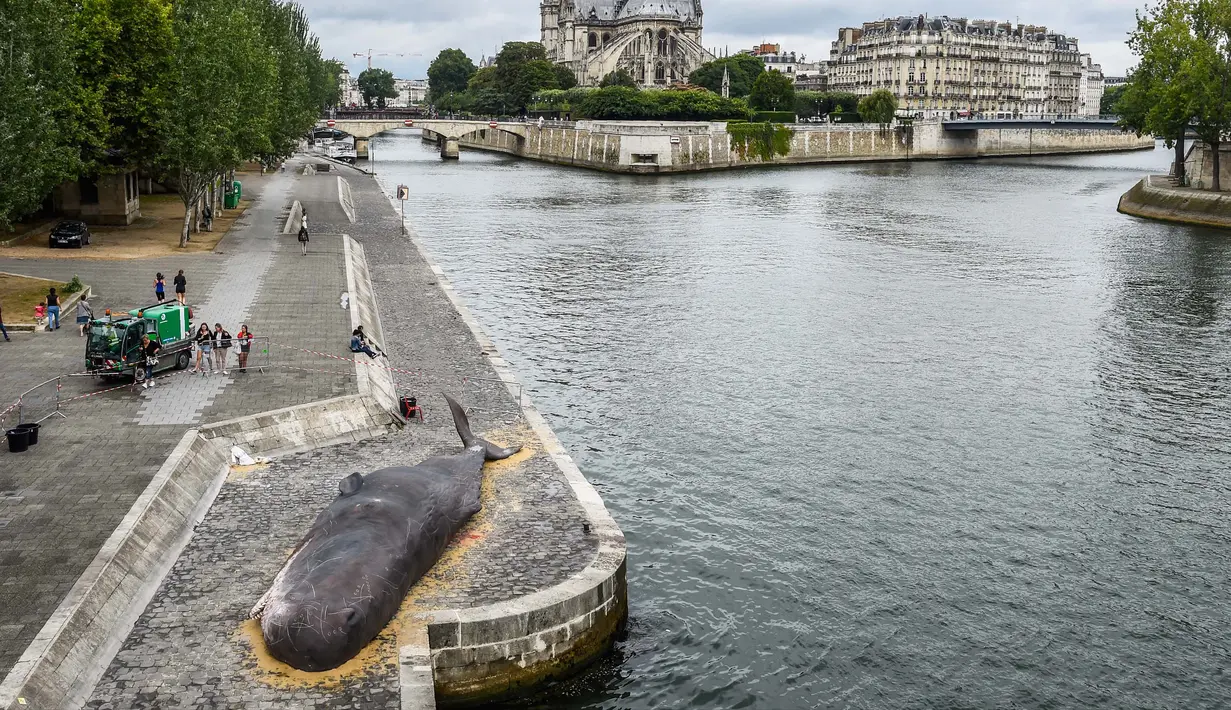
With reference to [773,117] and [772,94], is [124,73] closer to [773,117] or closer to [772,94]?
[773,117]

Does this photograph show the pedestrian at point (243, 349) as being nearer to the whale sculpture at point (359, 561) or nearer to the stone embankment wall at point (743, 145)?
the whale sculpture at point (359, 561)

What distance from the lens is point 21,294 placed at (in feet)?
127

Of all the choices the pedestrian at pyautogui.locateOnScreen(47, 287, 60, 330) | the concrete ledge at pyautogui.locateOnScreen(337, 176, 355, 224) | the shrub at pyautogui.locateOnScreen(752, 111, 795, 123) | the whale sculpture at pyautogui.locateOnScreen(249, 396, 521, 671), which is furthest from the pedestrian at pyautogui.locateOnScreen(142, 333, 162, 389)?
the shrub at pyautogui.locateOnScreen(752, 111, 795, 123)

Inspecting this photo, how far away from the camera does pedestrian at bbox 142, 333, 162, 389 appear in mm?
28453

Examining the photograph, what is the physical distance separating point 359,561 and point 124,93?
42.2m

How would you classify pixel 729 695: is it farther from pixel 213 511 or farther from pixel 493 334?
pixel 493 334

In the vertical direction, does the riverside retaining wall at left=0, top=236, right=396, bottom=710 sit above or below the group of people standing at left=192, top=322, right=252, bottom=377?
below

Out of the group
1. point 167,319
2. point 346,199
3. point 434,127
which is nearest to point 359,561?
point 167,319

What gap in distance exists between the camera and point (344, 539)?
1853 cm

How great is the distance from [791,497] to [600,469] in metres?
4.74

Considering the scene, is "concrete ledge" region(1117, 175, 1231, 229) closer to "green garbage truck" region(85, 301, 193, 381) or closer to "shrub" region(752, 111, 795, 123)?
"shrub" region(752, 111, 795, 123)

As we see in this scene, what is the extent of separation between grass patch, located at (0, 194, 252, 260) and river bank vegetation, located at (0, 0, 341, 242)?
58.0 inches

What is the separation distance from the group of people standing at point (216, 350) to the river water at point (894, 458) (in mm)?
8503

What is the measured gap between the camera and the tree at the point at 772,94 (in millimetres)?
166750
